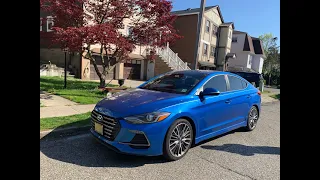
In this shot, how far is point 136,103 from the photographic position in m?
3.84

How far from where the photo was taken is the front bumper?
11.5 feet

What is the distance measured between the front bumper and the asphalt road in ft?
0.82

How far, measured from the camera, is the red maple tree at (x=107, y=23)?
8859 mm

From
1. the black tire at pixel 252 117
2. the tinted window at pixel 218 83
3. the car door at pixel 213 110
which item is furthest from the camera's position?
the black tire at pixel 252 117

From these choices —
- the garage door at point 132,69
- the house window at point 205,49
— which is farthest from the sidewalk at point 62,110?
the house window at point 205,49

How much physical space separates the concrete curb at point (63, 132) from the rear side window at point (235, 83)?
343 centimetres

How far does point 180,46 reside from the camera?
28.7m

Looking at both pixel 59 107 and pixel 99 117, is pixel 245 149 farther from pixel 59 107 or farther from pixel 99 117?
pixel 59 107

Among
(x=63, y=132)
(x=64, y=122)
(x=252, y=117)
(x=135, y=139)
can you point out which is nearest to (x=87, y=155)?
(x=135, y=139)

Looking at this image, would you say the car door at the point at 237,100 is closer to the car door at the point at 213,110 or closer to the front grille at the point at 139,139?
the car door at the point at 213,110

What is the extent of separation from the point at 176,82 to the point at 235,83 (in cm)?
162

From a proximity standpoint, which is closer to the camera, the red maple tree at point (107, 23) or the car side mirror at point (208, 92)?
the car side mirror at point (208, 92)

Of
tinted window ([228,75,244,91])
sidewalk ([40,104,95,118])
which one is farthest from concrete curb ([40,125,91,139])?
tinted window ([228,75,244,91])
